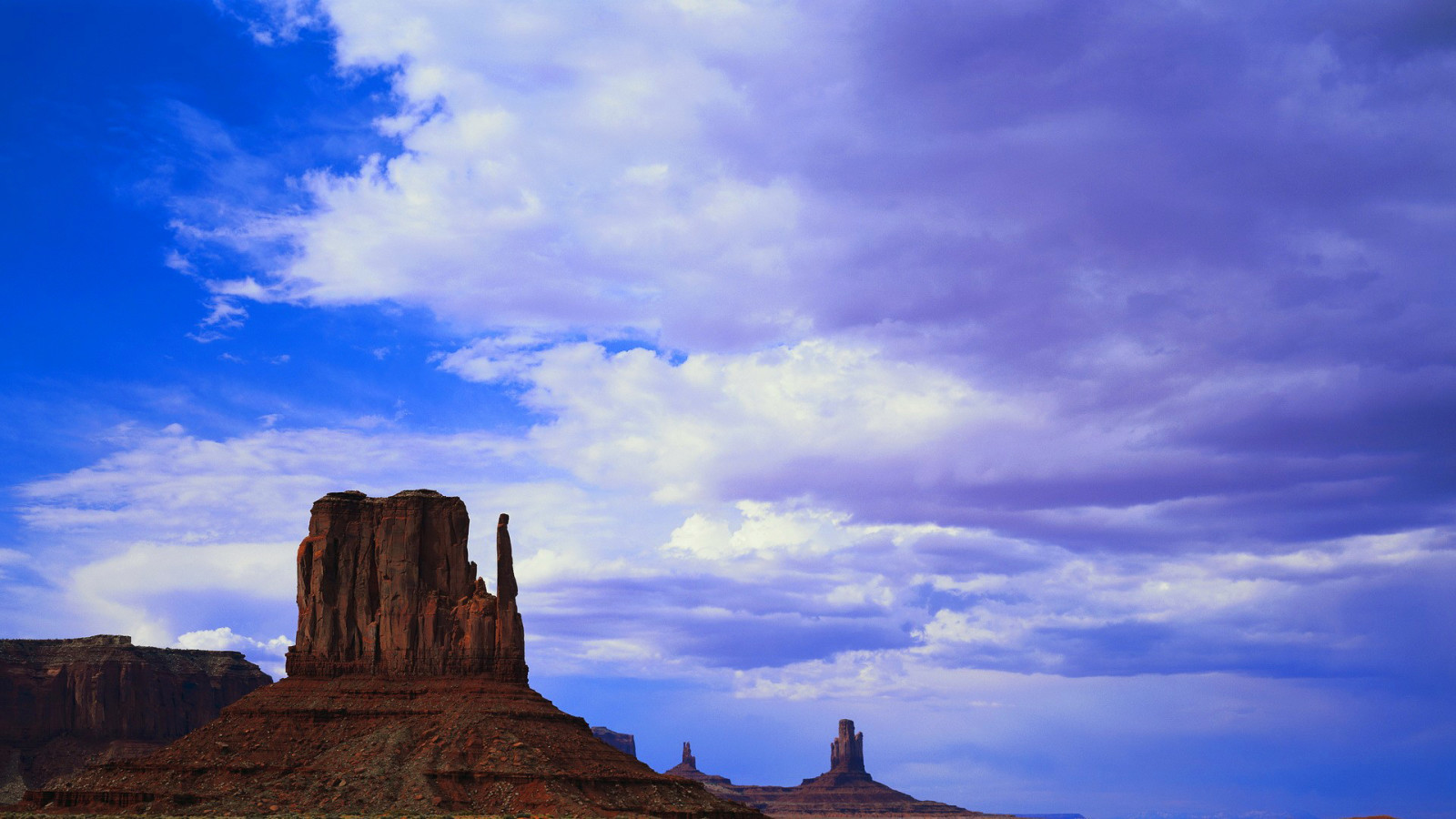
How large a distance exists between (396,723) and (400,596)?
1313 centimetres

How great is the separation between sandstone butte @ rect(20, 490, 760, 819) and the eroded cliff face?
118 mm

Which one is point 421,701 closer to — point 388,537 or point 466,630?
point 466,630

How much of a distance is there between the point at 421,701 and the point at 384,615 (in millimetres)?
10433

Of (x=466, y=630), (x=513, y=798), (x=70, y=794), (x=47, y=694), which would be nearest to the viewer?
(x=513, y=798)

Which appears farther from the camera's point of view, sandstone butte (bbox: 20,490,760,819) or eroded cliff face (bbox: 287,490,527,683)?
eroded cliff face (bbox: 287,490,527,683)

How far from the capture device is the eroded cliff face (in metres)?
125

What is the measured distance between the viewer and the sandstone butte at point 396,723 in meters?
108

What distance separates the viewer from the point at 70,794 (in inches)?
4473

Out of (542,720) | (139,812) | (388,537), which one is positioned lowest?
(139,812)

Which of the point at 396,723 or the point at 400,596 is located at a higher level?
the point at 400,596

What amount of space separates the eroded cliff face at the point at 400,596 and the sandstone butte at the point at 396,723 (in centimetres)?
12

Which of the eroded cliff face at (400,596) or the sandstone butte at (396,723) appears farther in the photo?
the eroded cliff face at (400,596)

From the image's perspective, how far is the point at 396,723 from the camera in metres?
118

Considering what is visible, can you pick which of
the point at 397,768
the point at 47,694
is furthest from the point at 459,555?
the point at 47,694
